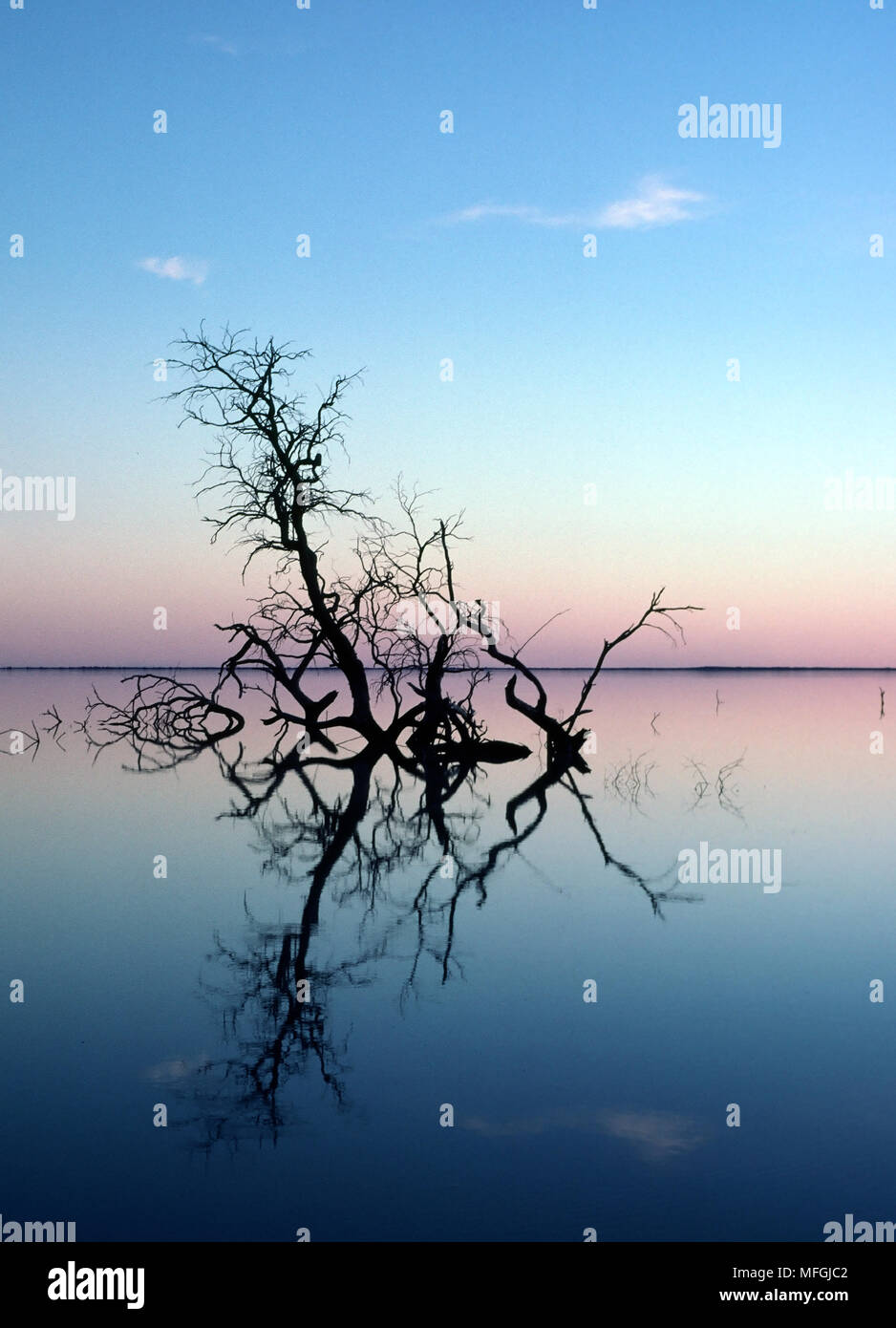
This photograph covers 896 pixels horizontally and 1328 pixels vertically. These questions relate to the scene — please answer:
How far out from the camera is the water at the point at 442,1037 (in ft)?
15.6

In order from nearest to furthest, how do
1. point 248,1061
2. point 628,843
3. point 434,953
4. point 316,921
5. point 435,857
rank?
1. point 248,1061
2. point 434,953
3. point 316,921
4. point 435,857
5. point 628,843

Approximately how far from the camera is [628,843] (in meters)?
14.7

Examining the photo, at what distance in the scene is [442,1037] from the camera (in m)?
6.84

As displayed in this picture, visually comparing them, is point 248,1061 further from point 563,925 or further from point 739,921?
point 739,921

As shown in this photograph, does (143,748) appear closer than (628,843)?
No

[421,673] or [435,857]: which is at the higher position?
[421,673]

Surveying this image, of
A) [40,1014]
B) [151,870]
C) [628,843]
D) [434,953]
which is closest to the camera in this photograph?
[40,1014]

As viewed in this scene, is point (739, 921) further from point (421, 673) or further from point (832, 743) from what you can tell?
point (832, 743)

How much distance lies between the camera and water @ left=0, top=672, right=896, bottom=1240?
477 centimetres

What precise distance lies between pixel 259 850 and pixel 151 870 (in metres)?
1.65
